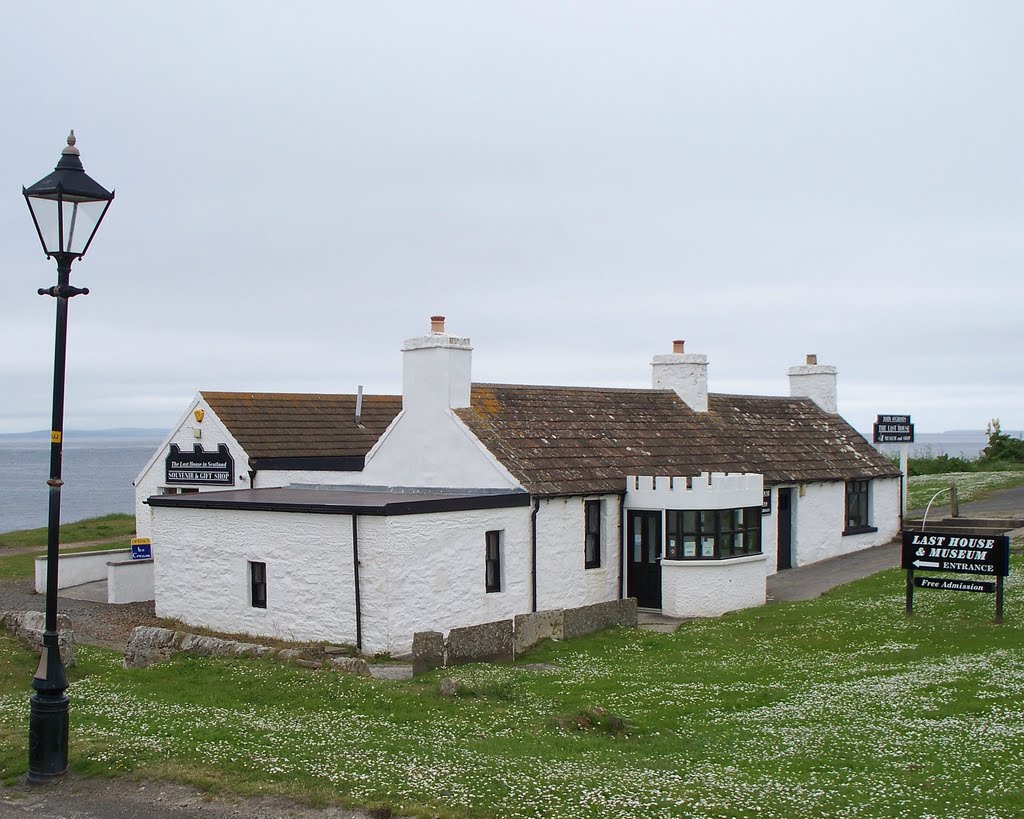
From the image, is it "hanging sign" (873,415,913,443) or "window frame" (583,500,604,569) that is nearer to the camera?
"window frame" (583,500,604,569)

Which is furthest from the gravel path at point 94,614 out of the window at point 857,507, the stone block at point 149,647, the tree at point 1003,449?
the tree at point 1003,449

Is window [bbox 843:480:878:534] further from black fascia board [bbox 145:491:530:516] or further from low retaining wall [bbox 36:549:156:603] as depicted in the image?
low retaining wall [bbox 36:549:156:603]

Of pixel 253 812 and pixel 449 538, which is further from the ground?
pixel 449 538

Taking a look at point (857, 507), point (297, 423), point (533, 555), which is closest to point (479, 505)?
point (533, 555)

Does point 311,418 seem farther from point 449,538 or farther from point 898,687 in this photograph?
point 898,687

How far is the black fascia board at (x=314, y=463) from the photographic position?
29656mm

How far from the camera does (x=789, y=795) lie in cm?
963

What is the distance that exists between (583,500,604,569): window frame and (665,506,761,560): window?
63.4 inches

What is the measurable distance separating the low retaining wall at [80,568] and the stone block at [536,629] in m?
14.3

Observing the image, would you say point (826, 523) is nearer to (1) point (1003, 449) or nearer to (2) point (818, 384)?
(2) point (818, 384)

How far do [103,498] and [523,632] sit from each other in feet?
339

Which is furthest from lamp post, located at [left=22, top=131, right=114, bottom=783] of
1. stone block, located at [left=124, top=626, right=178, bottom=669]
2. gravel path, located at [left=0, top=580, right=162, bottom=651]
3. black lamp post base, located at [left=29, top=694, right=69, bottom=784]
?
gravel path, located at [left=0, top=580, right=162, bottom=651]

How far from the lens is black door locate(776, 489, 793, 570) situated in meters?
30.1

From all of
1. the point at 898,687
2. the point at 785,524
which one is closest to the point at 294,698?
the point at 898,687
